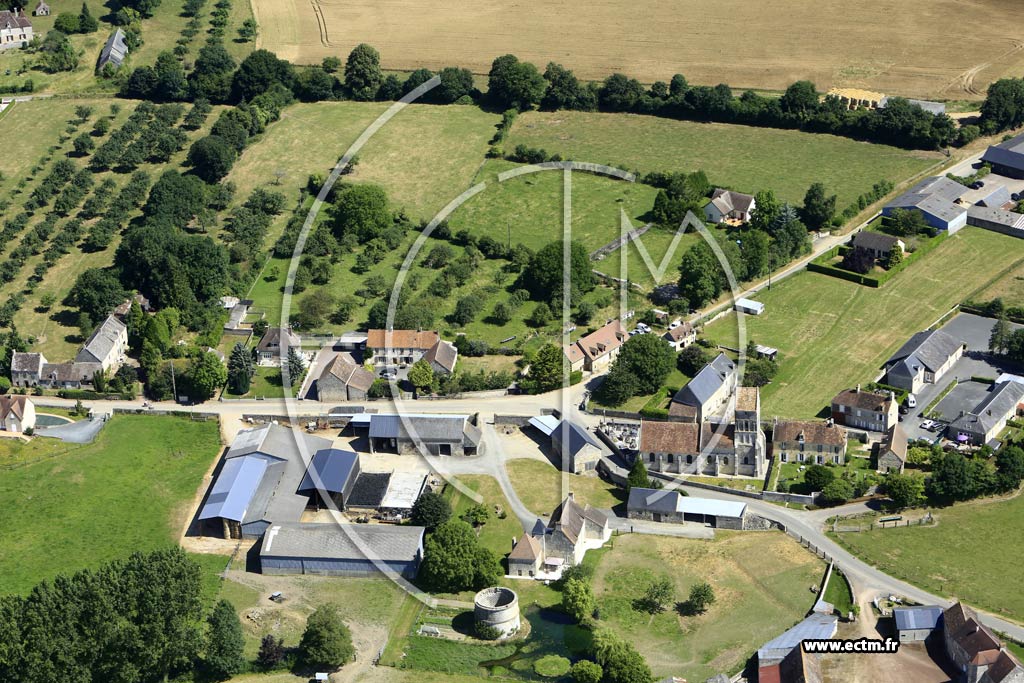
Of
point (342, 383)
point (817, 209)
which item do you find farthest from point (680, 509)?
point (817, 209)

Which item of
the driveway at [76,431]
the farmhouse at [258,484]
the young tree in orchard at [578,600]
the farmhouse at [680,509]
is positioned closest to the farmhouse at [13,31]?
the driveway at [76,431]

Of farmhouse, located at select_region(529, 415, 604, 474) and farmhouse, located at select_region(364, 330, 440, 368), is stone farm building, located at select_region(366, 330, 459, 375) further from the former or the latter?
farmhouse, located at select_region(529, 415, 604, 474)

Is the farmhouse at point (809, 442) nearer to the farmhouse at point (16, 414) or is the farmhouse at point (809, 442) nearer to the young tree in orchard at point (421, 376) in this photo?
the young tree in orchard at point (421, 376)

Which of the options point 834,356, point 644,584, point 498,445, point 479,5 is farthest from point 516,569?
point 479,5

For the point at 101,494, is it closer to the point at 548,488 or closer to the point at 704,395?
the point at 548,488

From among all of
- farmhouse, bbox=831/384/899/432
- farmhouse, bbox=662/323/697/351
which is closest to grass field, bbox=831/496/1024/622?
farmhouse, bbox=831/384/899/432
